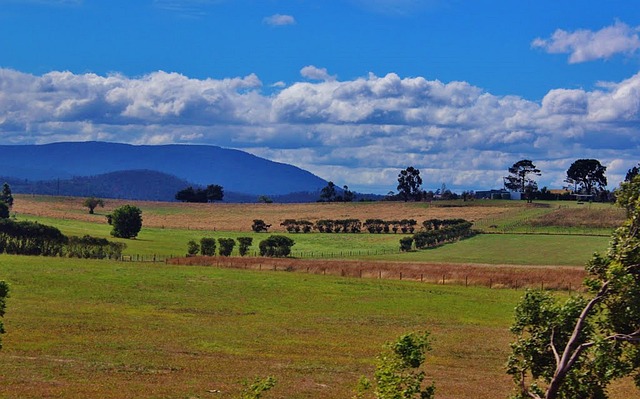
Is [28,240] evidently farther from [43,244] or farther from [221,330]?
[221,330]

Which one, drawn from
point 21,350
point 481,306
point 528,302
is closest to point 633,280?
point 528,302

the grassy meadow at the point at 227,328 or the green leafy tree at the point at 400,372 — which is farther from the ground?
the green leafy tree at the point at 400,372

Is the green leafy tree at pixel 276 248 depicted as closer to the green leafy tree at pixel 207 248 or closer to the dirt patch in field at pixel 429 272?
the green leafy tree at pixel 207 248

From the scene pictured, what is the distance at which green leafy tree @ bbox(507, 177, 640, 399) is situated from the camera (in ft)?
54.2

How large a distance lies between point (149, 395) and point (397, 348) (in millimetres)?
18685

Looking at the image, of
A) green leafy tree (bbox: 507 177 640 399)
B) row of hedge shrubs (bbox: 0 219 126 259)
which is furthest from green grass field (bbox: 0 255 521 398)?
green leafy tree (bbox: 507 177 640 399)

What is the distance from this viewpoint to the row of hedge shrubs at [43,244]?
106875 mm

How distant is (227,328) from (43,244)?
2505 inches

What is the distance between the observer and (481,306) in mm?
69750

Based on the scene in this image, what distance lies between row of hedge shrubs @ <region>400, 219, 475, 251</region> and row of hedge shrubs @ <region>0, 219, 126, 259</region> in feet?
169

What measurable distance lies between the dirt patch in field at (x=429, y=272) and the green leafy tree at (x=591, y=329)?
220 ft

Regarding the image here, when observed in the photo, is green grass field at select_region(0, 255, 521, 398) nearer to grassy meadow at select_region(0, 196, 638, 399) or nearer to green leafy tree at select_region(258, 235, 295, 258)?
grassy meadow at select_region(0, 196, 638, 399)

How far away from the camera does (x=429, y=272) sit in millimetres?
94375

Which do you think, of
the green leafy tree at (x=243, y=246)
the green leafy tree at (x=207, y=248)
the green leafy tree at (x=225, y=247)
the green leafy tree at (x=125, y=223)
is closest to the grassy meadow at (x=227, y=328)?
the green leafy tree at (x=207, y=248)
